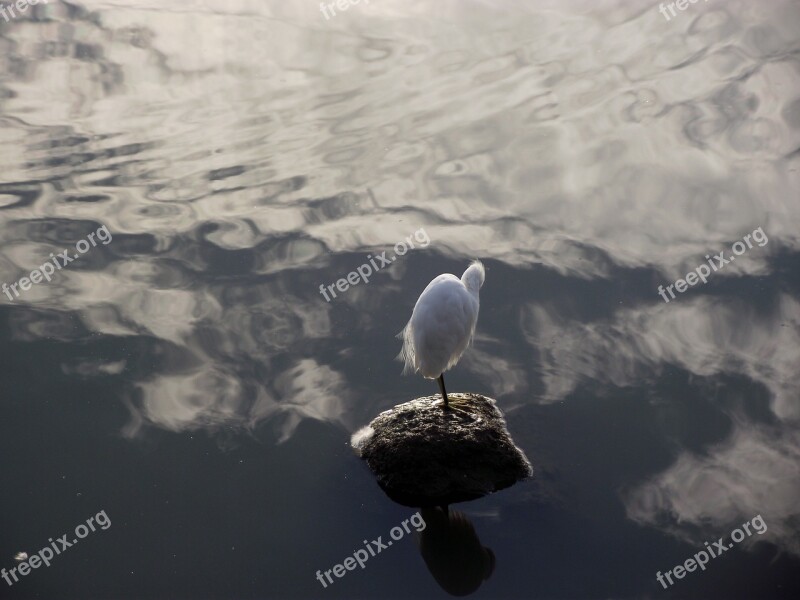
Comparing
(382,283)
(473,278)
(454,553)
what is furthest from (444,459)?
(382,283)

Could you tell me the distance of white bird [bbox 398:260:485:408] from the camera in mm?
6449

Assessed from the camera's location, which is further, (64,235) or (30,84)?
(30,84)

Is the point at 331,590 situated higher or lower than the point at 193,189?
lower

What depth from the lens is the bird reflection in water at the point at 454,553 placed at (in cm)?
576

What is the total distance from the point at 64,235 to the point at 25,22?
611 cm

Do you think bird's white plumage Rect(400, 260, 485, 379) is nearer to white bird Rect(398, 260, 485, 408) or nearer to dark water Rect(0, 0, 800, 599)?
white bird Rect(398, 260, 485, 408)

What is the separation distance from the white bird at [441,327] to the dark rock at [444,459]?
32 cm

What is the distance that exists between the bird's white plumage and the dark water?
71 cm

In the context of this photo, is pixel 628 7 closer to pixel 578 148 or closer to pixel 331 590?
pixel 578 148

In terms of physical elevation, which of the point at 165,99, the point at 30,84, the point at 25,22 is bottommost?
the point at 165,99

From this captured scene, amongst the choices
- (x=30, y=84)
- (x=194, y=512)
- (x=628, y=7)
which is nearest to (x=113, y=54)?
(x=30, y=84)

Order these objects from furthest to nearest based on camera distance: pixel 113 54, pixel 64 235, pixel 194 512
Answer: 1. pixel 113 54
2. pixel 64 235
3. pixel 194 512

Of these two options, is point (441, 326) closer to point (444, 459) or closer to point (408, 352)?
point (408, 352)

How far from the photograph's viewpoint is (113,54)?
12.6 metres
